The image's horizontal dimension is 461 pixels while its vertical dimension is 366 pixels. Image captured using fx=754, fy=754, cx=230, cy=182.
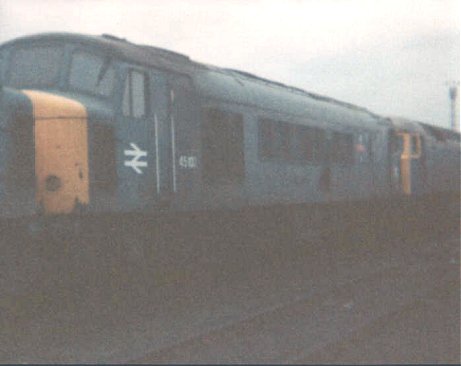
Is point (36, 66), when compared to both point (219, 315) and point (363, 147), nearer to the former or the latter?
point (219, 315)

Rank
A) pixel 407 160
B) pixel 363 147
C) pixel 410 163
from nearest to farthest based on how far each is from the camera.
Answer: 1. pixel 363 147
2. pixel 407 160
3. pixel 410 163

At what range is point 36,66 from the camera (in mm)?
8758

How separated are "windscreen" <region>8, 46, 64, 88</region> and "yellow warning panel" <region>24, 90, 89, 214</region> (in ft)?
2.76

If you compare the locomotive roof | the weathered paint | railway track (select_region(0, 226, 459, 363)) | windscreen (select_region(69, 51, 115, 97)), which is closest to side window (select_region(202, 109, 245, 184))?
the locomotive roof

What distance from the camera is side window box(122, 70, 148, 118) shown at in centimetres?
862

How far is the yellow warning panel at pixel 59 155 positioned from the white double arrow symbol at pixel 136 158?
2.53 feet

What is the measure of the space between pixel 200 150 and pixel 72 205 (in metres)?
2.56

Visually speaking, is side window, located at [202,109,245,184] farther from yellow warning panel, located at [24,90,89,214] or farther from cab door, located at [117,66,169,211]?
yellow warning panel, located at [24,90,89,214]

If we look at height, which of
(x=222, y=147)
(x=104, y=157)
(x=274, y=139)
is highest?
(x=274, y=139)

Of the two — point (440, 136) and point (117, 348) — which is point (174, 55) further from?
point (440, 136)

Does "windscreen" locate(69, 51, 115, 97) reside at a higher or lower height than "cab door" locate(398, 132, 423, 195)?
higher

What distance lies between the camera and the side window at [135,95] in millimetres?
8617

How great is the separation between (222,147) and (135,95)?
196 cm

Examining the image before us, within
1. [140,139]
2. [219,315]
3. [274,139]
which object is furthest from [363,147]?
[219,315]
